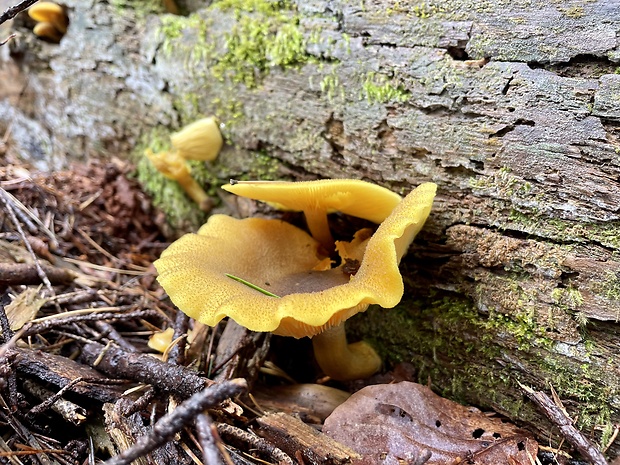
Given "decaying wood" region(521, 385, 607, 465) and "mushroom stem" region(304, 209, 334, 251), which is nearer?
"decaying wood" region(521, 385, 607, 465)

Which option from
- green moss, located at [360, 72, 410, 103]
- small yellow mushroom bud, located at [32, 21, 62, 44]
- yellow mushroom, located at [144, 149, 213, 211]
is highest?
small yellow mushroom bud, located at [32, 21, 62, 44]

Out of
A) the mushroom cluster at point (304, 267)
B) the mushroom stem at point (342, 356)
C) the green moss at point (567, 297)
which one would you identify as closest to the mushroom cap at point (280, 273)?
the mushroom cluster at point (304, 267)

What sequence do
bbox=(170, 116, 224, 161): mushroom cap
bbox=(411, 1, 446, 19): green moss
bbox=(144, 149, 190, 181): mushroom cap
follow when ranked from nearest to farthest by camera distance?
bbox=(411, 1, 446, 19): green moss < bbox=(170, 116, 224, 161): mushroom cap < bbox=(144, 149, 190, 181): mushroom cap

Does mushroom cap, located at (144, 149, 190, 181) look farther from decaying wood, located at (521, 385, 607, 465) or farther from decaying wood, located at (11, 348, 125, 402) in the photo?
decaying wood, located at (521, 385, 607, 465)

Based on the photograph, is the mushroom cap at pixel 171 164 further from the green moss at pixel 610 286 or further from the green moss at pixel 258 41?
the green moss at pixel 610 286

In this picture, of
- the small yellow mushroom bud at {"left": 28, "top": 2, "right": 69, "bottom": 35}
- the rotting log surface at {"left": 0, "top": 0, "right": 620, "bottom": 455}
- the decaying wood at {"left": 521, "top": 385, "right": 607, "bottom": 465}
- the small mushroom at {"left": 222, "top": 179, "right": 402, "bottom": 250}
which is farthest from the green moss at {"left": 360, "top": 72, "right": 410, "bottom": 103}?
the small yellow mushroom bud at {"left": 28, "top": 2, "right": 69, "bottom": 35}

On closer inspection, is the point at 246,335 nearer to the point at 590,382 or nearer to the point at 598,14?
the point at 590,382

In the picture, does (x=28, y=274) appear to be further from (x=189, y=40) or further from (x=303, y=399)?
(x=189, y=40)
